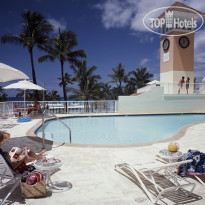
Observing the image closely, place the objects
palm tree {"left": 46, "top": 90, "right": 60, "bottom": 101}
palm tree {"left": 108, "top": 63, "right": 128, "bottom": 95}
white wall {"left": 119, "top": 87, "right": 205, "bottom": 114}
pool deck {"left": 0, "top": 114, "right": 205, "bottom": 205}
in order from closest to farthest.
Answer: pool deck {"left": 0, "top": 114, "right": 205, "bottom": 205} → white wall {"left": 119, "top": 87, "right": 205, "bottom": 114} → palm tree {"left": 108, "top": 63, "right": 128, "bottom": 95} → palm tree {"left": 46, "top": 90, "right": 60, "bottom": 101}

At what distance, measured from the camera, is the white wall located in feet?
49.1

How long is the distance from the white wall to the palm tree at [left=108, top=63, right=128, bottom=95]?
637 inches

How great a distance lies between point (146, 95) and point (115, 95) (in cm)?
1812

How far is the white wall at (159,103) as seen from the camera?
49.1ft

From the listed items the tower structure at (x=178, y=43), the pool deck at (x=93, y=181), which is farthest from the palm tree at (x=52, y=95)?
the pool deck at (x=93, y=181)

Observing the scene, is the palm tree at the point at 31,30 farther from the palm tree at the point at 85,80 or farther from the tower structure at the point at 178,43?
the tower structure at the point at 178,43

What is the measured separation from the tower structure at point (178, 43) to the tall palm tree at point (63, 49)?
10.3 m

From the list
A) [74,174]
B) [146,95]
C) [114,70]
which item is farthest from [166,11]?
[74,174]

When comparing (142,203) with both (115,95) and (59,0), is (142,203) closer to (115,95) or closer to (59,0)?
(59,0)

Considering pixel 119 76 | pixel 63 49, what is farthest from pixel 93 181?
pixel 119 76

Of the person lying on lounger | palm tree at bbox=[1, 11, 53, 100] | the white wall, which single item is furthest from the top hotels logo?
the person lying on lounger

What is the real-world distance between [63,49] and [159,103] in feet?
40.1

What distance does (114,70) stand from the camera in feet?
105

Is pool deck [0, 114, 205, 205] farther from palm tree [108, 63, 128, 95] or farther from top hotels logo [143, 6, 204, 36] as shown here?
palm tree [108, 63, 128, 95]
